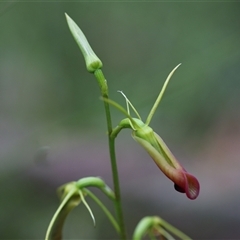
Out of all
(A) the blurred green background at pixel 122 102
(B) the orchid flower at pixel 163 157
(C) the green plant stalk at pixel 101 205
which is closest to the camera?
(B) the orchid flower at pixel 163 157

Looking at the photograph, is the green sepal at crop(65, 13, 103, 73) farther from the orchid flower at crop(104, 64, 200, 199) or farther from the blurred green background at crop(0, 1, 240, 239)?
the blurred green background at crop(0, 1, 240, 239)

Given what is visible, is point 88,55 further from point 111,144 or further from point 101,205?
point 101,205

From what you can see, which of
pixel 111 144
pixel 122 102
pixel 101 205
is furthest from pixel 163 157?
pixel 122 102

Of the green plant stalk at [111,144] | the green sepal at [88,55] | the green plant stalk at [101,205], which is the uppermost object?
the green sepal at [88,55]

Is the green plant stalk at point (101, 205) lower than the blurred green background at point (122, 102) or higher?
lower

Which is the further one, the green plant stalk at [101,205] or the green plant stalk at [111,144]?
the green plant stalk at [101,205]

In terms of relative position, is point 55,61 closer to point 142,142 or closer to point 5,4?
point 5,4

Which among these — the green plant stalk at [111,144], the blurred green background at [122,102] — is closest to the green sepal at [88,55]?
the green plant stalk at [111,144]

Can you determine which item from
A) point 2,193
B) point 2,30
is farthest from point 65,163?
point 2,30

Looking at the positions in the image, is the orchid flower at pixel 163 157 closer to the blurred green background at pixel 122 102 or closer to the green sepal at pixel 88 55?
the green sepal at pixel 88 55
